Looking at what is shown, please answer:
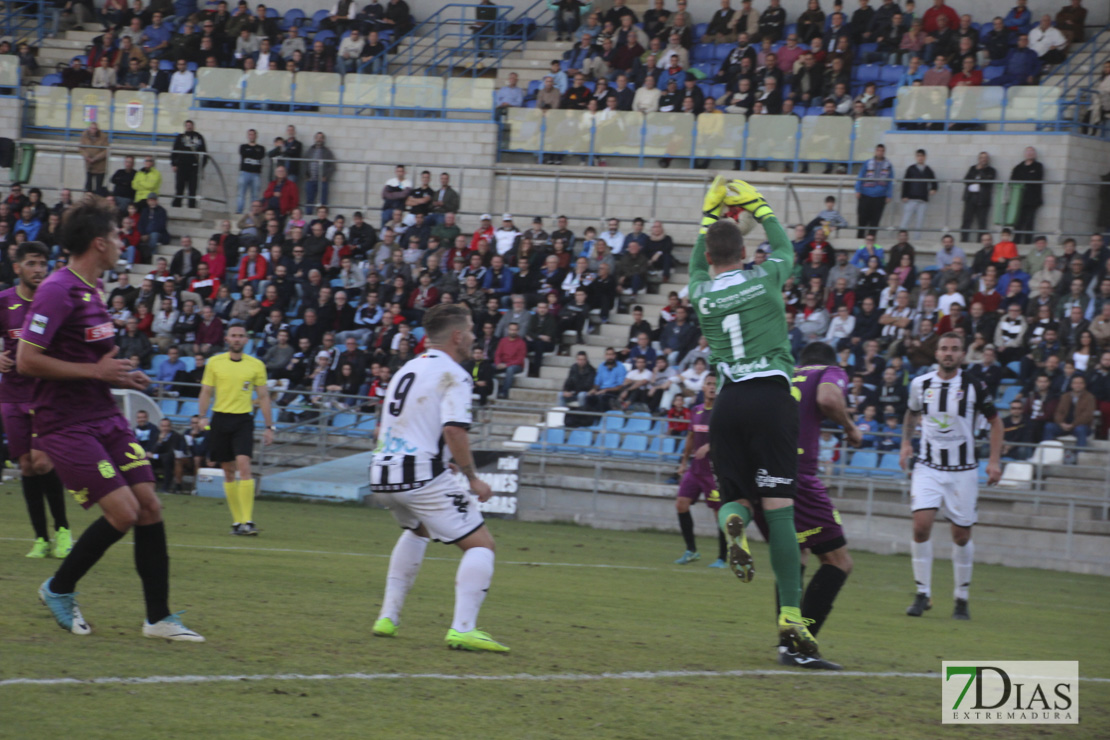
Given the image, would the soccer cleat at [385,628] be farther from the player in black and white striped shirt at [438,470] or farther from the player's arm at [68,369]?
the player's arm at [68,369]

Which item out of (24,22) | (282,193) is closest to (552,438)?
(282,193)

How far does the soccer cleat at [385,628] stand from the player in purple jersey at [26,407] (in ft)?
10.8

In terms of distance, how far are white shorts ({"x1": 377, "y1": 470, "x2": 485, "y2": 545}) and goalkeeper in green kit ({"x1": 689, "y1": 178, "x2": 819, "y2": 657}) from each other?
1358 mm

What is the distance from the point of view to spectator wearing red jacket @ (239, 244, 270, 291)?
2656 cm

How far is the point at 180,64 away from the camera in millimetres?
32438

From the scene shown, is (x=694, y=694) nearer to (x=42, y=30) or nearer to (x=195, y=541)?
(x=195, y=541)

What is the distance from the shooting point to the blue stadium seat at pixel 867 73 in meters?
28.1

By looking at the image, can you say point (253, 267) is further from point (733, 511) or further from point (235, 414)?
point (733, 511)

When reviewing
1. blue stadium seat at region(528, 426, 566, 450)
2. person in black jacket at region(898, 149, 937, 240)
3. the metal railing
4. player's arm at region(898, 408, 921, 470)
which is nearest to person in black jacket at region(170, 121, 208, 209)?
the metal railing

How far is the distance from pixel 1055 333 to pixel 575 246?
9941 mm

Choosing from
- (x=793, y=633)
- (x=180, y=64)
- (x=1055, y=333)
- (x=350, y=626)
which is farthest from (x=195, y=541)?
(x=180, y=64)

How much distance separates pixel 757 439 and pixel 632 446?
1443 centimetres

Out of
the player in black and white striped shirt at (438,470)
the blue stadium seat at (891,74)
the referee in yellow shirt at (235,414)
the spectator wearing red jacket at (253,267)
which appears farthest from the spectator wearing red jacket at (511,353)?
the player in black and white striped shirt at (438,470)

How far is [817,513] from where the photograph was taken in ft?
24.4
